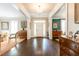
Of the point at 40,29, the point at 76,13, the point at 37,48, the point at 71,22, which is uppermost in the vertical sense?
the point at 76,13

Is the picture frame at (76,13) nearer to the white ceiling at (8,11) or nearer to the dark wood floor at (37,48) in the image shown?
the dark wood floor at (37,48)

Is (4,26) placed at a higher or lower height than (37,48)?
higher

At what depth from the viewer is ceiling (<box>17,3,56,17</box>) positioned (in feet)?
6.17

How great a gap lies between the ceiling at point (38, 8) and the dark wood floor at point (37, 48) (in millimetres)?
414

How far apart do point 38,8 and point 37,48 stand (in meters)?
0.64

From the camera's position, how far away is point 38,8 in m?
2.01

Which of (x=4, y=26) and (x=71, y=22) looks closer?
(x=4, y=26)

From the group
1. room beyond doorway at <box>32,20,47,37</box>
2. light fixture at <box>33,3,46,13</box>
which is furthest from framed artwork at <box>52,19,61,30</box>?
light fixture at <box>33,3,46,13</box>

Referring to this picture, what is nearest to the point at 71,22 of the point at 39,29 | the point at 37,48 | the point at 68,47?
the point at 68,47

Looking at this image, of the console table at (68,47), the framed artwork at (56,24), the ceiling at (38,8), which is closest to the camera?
the console table at (68,47)

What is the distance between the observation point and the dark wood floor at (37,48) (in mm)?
1927

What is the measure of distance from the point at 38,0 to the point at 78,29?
0.81 metres

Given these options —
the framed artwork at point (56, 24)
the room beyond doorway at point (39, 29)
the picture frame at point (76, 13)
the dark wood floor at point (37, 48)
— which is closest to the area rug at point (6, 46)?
the dark wood floor at point (37, 48)

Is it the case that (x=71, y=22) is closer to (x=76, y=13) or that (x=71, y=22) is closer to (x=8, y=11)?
(x=76, y=13)
